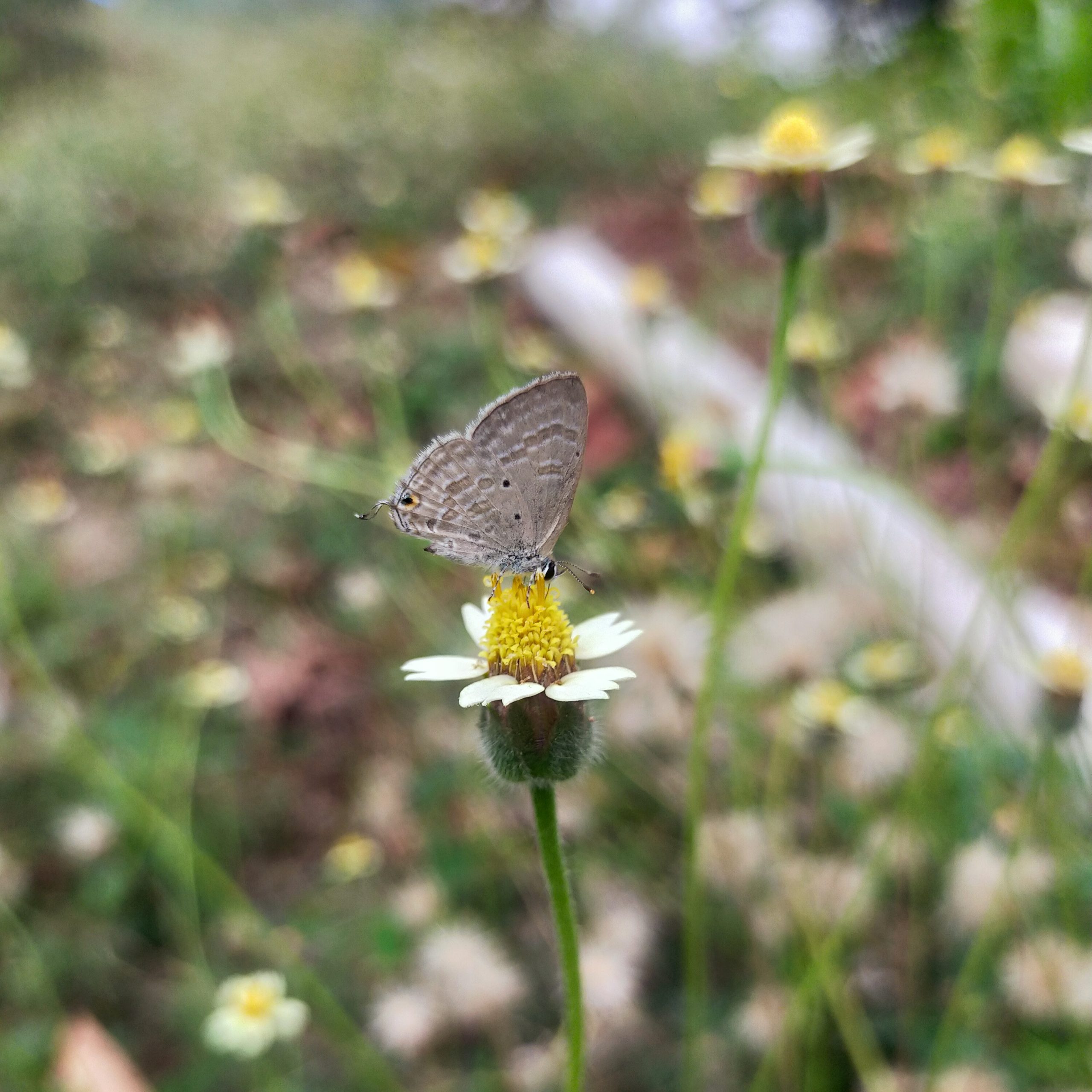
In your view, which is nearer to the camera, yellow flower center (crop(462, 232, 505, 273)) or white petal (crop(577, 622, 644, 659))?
white petal (crop(577, 622, 644, 659))

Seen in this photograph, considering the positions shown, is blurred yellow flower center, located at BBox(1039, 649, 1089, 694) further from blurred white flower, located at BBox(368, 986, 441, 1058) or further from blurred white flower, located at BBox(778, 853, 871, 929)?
blurred white flower, located at BBox(368, 986, 441, 1058)

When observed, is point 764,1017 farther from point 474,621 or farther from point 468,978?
point 474,621

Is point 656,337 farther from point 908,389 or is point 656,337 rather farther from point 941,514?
point 908,389

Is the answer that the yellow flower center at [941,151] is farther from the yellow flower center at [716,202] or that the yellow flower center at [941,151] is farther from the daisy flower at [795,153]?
the daisy flower at [795,153]

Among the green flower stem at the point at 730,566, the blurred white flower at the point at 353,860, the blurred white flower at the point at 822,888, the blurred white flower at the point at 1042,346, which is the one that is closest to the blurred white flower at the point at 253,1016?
the blurred white flower at the point at 353,860

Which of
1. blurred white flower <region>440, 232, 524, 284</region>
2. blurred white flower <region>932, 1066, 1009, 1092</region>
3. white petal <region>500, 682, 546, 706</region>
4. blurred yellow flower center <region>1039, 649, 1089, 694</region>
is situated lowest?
blurred white flower <region>932, 1066, 1009, 1092</region>

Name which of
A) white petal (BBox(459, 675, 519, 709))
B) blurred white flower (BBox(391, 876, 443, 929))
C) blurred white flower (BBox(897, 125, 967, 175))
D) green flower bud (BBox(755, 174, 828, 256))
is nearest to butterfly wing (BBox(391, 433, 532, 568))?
white petal (BBox(459, 675, 519, 709))

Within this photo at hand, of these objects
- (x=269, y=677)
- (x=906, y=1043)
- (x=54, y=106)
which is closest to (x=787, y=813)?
(x=906, y=1043)
